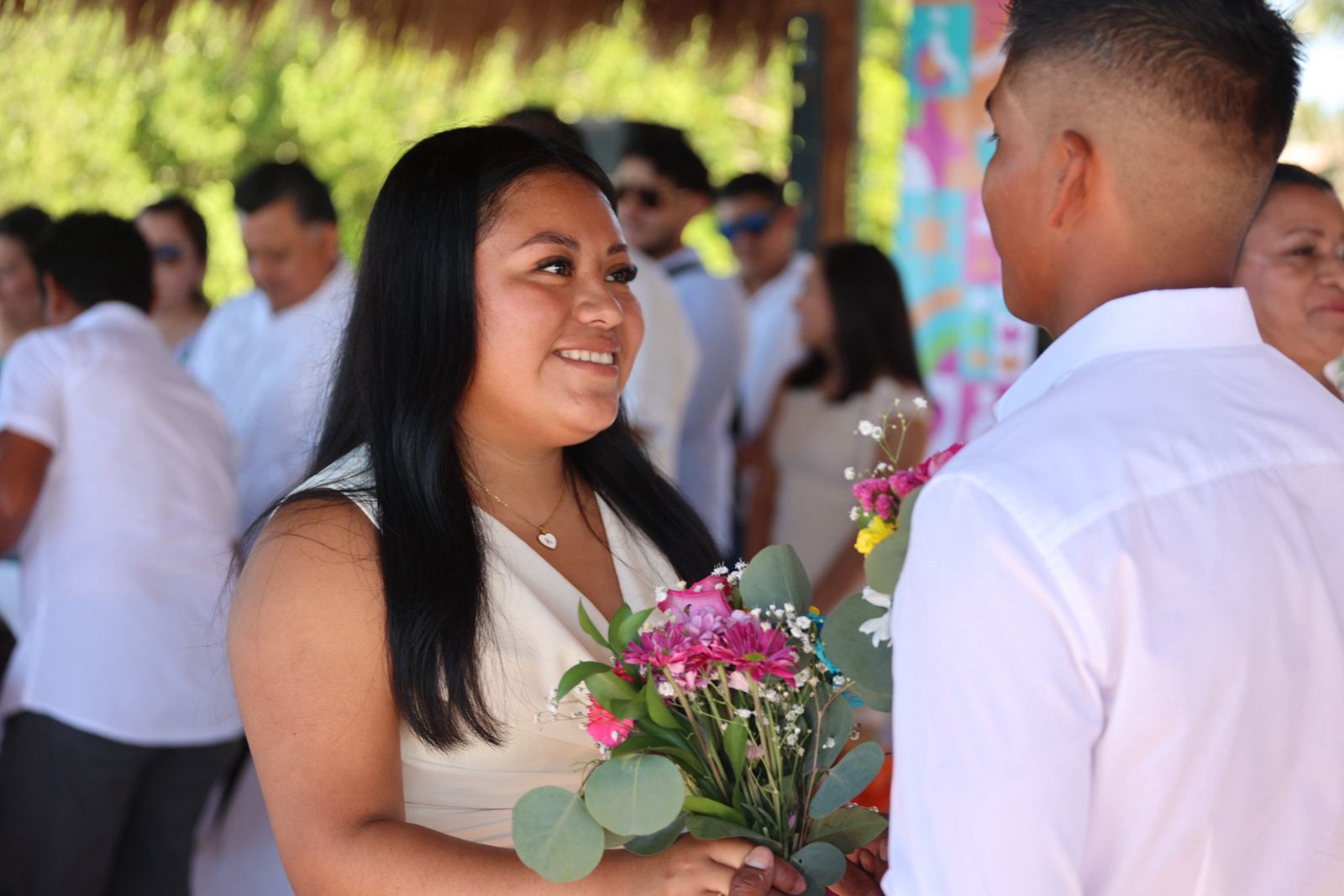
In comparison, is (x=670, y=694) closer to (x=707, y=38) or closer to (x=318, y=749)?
(x=318, y=749)

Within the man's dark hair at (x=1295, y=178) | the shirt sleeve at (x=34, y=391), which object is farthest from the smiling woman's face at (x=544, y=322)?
the shirt sleeve at (x=34, y=391)

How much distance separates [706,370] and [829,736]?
12.3 feet

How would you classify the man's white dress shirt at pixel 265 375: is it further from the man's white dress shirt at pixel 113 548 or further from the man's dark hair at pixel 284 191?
the man's white dress shirt at pixel 113 548

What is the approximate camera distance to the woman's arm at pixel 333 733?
1700 mm

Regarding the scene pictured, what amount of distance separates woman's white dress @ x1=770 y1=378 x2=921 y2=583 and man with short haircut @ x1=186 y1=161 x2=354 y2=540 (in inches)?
66.6

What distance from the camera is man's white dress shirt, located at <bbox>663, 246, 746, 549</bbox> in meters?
5.35

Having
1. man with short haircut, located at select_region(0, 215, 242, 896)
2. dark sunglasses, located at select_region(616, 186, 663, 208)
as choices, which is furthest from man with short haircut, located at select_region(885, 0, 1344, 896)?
dark sunglasses, located at select_region(616, 186, 663, 208)

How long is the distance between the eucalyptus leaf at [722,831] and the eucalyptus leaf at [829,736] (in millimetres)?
107

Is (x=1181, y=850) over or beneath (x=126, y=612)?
over

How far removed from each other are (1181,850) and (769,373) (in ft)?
16.8

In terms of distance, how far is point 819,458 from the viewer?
16.2 feet

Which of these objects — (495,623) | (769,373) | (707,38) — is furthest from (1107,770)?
(707,38)

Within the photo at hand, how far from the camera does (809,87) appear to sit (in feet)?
20.6

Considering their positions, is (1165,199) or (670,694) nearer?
(1165,199)
